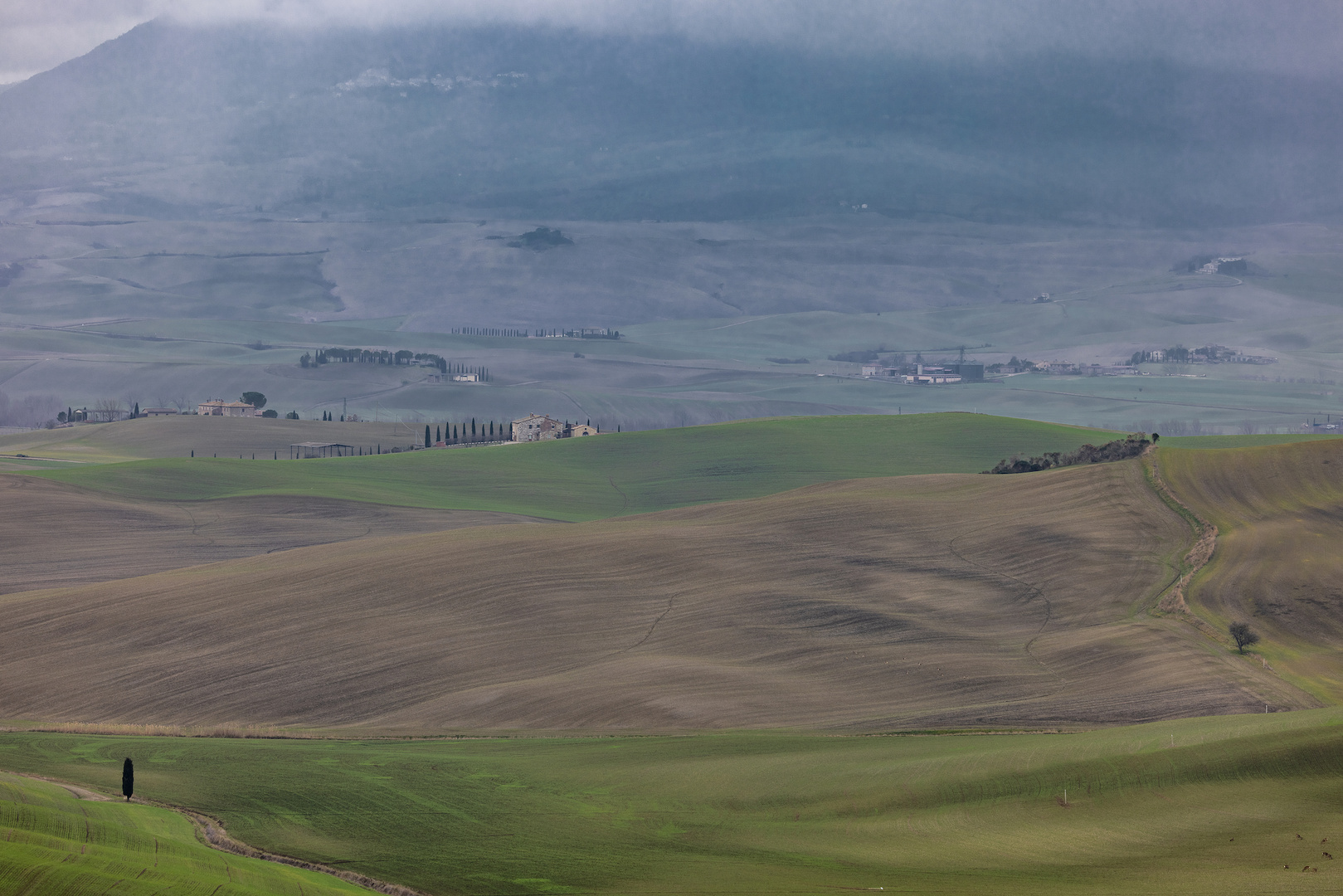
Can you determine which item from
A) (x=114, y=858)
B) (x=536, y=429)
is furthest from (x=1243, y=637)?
(x=536, y=429)

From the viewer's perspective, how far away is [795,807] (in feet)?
102

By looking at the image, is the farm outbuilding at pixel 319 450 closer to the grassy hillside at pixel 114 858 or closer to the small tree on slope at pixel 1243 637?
the small tree on slope at pixel 1243 637

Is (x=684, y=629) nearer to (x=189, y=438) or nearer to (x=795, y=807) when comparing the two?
(x=795, y=807)

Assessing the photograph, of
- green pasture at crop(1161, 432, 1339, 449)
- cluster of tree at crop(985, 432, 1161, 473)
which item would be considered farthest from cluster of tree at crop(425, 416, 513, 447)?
cluster of tree at crop(985, 432, 1161, 473)

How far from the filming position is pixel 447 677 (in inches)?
1859

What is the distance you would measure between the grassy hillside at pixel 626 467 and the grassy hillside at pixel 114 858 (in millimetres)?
74249

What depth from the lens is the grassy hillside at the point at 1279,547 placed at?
47719 mm

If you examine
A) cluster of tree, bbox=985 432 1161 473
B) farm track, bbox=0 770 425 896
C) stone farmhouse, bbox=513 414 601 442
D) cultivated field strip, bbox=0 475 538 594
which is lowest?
cultivated field strip, bbox=0 475 538 594

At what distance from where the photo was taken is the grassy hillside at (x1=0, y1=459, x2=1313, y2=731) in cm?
4359

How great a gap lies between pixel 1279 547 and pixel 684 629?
23.4 metres

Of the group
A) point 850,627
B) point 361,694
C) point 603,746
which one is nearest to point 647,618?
point 850,627

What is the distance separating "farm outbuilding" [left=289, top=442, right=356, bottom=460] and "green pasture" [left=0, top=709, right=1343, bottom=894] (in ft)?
376

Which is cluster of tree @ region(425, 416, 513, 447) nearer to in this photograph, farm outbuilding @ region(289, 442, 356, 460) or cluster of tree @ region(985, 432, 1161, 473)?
farm outbuilding @ region(289, 442, 356, 460)

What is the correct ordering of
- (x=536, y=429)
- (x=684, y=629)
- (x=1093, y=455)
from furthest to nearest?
(x=536, y=429)
(x=1093, y=455)
(x=684, y=629)
